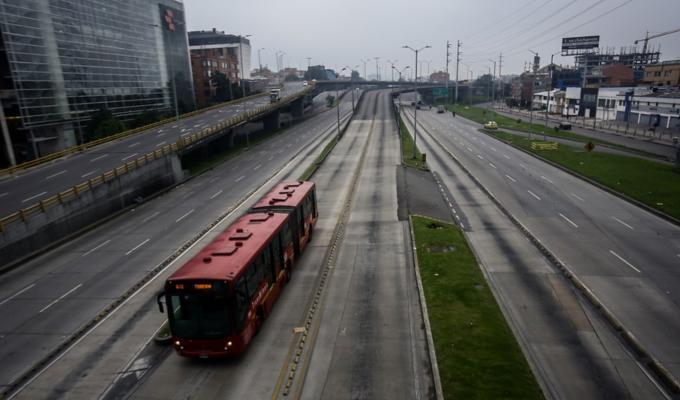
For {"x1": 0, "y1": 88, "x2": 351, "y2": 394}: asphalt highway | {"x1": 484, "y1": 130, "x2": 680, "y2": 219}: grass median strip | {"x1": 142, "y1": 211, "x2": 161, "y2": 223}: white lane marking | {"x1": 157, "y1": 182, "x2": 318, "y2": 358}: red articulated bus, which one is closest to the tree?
{"x1": 0, "y1": 88, "x2": 351, "y2": 394}: asphalt highway

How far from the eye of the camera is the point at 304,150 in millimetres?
70312

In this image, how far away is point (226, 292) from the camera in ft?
50.1

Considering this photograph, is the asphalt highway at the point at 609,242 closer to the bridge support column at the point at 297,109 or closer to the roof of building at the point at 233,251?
the roof of building at the point at 233,251

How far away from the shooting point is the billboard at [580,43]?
160 metres

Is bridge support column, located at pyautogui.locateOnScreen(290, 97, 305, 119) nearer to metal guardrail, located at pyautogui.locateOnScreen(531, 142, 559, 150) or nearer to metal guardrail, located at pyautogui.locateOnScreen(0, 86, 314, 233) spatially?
metal guardrail, located at pyautogui.locateOnScreen(0, 86, 314, 233)

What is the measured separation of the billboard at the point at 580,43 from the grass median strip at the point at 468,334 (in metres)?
168

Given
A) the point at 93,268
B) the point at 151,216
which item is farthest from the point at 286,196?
the point at 151,216

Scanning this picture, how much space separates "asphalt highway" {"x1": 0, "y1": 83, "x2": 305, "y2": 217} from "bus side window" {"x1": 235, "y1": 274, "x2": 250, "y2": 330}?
24391 mm

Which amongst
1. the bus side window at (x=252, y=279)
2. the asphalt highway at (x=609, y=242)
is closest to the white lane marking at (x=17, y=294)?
the bus side window at (x=252, y=279)

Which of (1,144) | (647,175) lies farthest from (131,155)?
(647,175)

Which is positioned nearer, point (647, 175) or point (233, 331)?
point (233, 331)

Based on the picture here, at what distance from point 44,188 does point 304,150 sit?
1538 inches

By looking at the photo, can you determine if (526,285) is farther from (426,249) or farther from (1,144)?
(1,144)

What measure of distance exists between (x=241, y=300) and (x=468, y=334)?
8828mm
